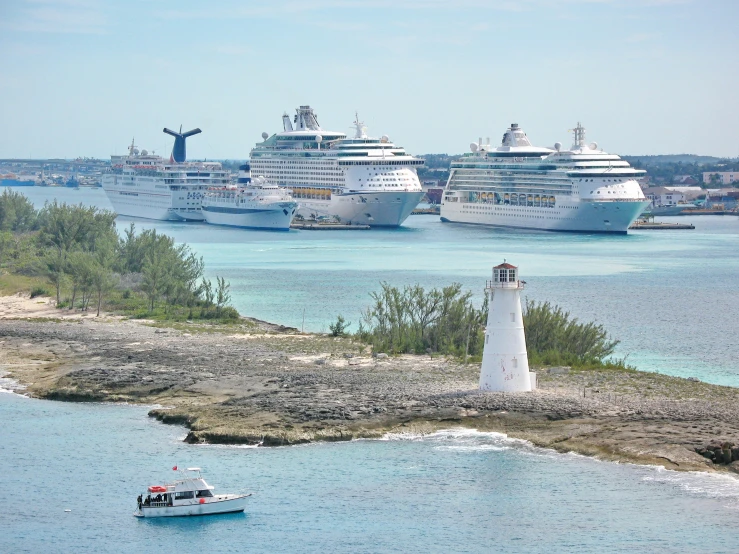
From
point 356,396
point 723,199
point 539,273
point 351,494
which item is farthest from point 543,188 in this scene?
point 351,494

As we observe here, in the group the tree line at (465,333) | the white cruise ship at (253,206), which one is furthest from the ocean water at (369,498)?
the white cruise ship at (253,206)

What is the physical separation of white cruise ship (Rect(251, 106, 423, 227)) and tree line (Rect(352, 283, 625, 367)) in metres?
71.3

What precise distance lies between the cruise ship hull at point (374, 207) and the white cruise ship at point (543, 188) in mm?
6752

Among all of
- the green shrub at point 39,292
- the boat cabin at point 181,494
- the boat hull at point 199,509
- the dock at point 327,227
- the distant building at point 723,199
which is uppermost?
the distant building at point 723,199

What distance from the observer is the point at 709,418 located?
28031 mm

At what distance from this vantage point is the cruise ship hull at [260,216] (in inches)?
4220

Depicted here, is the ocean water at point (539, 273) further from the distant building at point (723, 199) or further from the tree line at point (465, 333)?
the distant building at point (723, 199)

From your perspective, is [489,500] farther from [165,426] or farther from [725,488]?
[165,426]

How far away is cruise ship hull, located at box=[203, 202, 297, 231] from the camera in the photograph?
10719 centimetres

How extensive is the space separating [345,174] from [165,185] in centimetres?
1682

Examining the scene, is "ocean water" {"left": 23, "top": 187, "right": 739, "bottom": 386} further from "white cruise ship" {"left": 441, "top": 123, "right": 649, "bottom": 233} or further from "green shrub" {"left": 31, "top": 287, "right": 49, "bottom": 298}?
"green shrub" {"left": 31, "top": 287, "right": 49, "bottom": 298}

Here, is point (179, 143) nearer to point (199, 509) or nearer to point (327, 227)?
point (327, 227)

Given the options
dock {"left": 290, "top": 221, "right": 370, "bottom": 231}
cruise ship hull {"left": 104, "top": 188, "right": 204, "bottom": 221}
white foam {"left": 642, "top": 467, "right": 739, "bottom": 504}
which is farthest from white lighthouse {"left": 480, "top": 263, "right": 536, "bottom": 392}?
cruise ship hull {"left": 104, "top": 188, "right": 204, "bottom": 221}

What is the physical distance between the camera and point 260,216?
108 m
